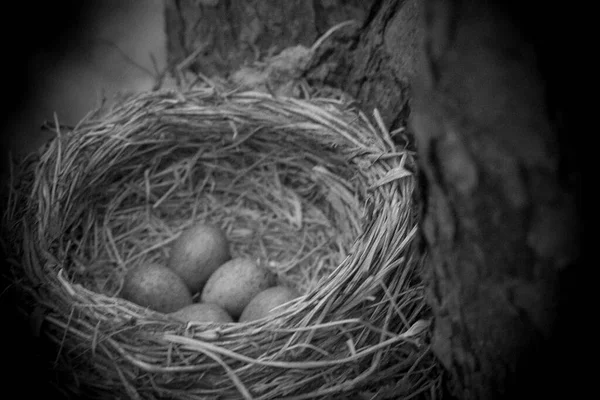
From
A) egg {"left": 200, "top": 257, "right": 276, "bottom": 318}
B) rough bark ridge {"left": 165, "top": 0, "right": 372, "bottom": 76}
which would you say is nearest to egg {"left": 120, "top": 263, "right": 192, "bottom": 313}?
egg {"left": 200, "top": 257, "right": 276, "bottom": 318}

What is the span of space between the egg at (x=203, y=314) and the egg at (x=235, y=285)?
0.09 metres

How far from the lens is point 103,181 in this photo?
1.87 meters

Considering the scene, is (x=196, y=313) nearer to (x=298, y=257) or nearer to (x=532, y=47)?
(x=298, y=257)

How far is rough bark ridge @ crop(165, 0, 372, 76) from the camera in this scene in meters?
1.94

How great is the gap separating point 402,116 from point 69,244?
3.68ft

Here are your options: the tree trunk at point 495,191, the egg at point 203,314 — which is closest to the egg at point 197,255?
the egg at point 203,314

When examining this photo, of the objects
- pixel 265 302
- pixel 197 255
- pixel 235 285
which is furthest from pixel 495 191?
pixel 197 255

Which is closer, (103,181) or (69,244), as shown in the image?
(69,244)

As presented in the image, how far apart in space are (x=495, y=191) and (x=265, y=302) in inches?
34.4

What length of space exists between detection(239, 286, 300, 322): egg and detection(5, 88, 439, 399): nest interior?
5.2 inches

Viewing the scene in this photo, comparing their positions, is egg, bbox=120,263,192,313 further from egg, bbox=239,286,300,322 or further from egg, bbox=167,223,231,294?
egg, bbox=239,286,300,322

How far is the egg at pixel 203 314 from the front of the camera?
5.05 feet

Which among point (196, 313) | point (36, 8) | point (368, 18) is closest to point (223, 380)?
point (196, 313)

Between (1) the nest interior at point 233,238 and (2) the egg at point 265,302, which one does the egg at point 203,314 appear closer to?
(2) the egg at point 265,302
